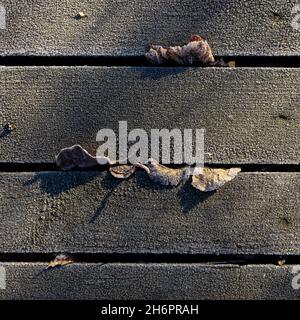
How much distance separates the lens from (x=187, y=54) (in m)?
1.59

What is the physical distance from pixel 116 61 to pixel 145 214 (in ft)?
1.92

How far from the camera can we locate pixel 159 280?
164 cm

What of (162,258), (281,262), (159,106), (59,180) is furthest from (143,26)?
(281,262)

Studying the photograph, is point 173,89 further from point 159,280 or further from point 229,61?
point 159,280

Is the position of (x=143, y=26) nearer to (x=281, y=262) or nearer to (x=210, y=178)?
(x=210, y=178)

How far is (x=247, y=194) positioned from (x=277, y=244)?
0.22 m

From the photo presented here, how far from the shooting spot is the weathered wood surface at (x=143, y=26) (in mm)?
1616

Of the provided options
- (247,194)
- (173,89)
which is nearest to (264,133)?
(247,194)

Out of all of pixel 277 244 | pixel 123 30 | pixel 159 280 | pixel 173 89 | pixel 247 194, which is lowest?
pixel 159 280

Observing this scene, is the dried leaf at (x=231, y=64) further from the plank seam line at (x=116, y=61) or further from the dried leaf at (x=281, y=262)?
the dried leaf at (x=281, y=262)

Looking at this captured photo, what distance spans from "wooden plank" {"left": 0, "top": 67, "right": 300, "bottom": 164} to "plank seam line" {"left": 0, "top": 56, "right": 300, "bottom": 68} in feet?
0.11

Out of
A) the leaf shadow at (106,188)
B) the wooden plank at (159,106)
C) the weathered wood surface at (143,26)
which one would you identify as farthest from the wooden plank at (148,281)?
the weathered wood surface at (143,26)

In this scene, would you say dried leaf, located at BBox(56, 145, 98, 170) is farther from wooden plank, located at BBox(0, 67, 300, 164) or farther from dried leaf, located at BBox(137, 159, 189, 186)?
dried leaf, located at BBox(137, 159, 189, 186)

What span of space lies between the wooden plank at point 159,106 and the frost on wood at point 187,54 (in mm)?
33
